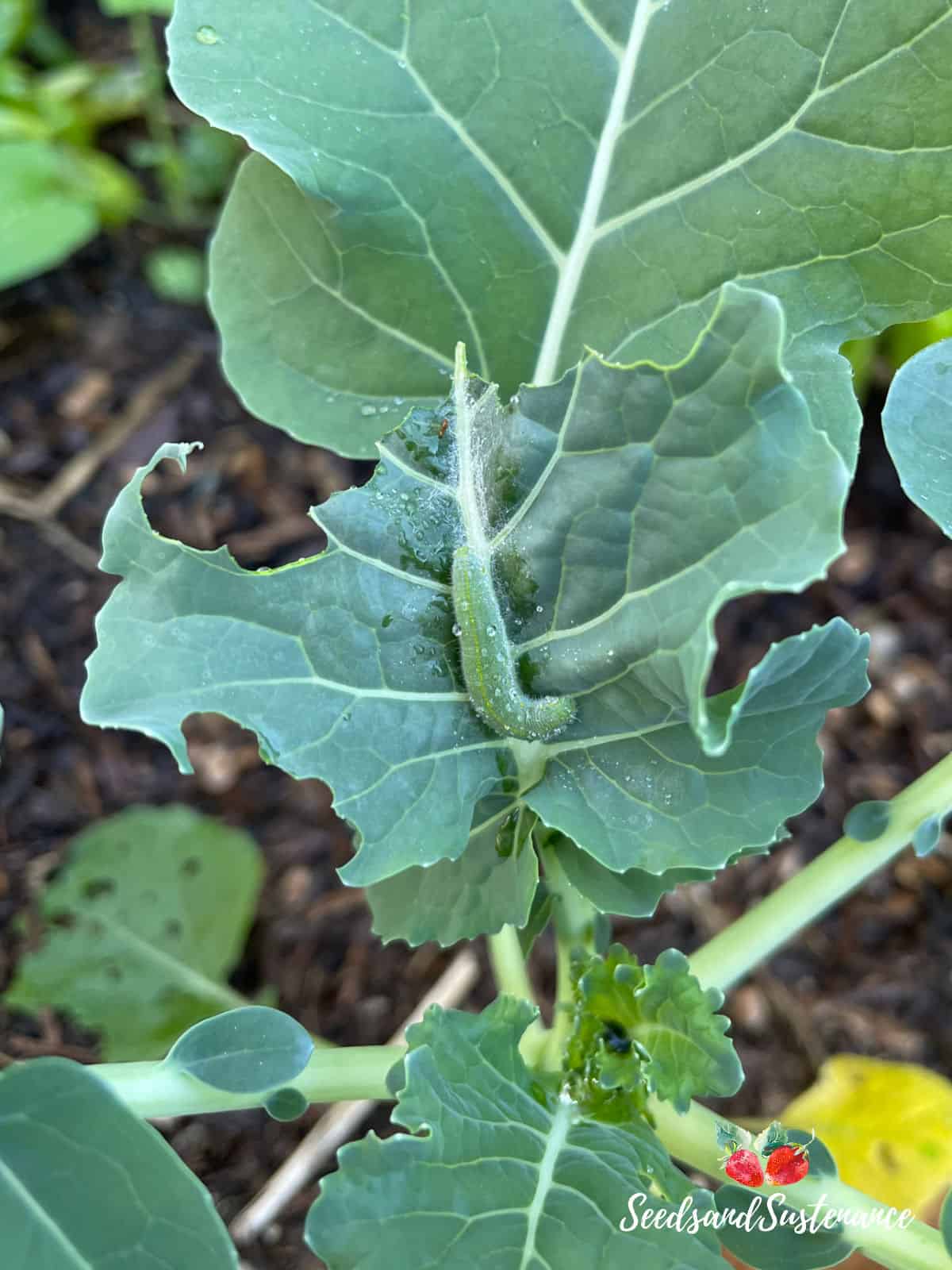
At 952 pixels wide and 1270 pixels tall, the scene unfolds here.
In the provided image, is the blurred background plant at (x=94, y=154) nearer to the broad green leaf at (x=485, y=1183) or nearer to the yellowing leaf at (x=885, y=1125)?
the broad green leaf at (x=485, y=1183)

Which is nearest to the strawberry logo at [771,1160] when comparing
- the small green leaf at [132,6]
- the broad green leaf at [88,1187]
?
the broad green leaf at [88,1187]

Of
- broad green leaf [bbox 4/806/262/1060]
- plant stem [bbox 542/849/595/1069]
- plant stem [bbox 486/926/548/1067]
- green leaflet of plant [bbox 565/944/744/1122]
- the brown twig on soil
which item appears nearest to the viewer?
green leaflet of plant [bbox 565/944/744/1122]

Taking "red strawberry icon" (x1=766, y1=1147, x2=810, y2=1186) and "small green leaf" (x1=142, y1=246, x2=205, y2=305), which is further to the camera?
"small green leaf" (x1=142, y1=246, x2=205, y2=305)

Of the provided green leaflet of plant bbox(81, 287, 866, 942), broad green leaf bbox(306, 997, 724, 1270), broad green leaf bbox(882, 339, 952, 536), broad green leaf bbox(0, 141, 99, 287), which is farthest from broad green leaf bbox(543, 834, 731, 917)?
broad green leaf bbox(0, 141, 99, 287)

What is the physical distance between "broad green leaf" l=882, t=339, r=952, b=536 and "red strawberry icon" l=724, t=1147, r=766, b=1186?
56cm

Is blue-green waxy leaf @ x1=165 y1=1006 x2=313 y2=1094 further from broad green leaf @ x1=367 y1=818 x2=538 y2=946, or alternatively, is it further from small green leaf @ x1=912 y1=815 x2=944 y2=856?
small green leaf @ x1=912 y1=815 x2=944 y2=856

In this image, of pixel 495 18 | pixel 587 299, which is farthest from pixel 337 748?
pixel 495 18

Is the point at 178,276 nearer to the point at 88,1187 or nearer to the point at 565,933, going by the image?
the point at 565,933

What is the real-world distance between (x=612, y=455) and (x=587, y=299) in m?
0.29

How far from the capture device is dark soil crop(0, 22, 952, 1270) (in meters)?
1.58

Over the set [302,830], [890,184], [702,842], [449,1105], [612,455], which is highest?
[890,184]

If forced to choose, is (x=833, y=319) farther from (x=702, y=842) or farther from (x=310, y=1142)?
(x=310, y=1142)

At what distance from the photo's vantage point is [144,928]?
62.2 inches

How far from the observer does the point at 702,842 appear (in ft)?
2.76
